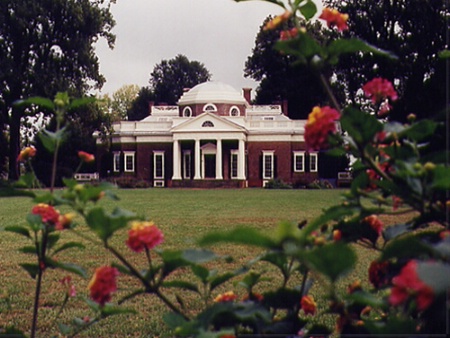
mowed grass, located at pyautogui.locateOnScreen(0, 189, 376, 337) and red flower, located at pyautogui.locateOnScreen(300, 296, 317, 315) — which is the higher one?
red flower, located at pyautogui.locateOnScreen(300, 296, 317, 315)

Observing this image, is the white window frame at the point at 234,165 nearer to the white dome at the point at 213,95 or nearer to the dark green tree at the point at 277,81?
the white dome at the point at 213,95

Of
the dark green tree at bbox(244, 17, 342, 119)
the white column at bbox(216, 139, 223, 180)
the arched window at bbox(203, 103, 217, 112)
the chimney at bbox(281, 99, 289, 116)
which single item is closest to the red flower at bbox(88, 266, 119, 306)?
the white column at bbox(216, 139, 223, 180)

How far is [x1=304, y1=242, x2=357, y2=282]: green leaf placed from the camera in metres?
0.86

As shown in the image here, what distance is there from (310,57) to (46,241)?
3.14 feet

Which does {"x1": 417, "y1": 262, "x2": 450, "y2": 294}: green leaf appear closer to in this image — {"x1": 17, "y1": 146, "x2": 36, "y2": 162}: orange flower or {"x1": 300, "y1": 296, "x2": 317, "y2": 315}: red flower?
{"x1": 300, "y1": 296, "x2": 317, "y2": 315}: red flower

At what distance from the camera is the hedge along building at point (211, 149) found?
39000 mm

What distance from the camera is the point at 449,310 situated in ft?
2.99

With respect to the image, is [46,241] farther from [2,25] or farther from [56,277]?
[2,25]

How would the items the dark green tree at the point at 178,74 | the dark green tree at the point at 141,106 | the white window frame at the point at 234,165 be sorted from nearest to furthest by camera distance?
the white window frame at the point at 234,165
the dark green tree at the point at 141,106
the dark green tree at the point at 178,74

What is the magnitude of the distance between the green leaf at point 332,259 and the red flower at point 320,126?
0.40 meters

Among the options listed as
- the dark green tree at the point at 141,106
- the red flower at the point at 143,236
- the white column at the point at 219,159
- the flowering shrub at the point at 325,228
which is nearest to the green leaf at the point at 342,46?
the flowering shrub at the point at 325,228

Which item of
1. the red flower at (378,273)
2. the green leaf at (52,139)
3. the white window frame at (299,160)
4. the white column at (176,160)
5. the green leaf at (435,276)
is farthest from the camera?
the white window frame at (299,160)

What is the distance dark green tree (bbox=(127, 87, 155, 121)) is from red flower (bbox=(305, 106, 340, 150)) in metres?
54.6

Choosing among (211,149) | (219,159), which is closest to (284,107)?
(211,149)
